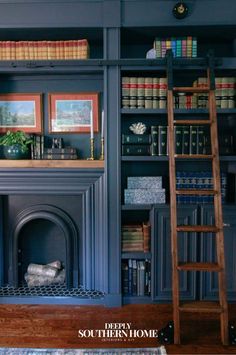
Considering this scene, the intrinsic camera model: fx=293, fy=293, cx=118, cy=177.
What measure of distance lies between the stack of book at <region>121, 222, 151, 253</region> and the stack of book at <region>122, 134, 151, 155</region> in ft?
2.20

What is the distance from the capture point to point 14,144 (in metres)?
2.60

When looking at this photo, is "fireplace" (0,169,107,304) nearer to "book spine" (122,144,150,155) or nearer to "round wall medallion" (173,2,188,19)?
"book spine" (122,144,150,155)

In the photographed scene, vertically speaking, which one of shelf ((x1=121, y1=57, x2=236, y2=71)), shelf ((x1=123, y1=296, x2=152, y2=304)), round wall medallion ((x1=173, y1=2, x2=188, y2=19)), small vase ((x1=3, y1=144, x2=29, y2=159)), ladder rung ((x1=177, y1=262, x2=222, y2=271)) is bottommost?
shelf ((x1=123, y1=296, x2=152, y2=304))

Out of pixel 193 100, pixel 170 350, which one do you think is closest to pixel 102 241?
pixel 170 350

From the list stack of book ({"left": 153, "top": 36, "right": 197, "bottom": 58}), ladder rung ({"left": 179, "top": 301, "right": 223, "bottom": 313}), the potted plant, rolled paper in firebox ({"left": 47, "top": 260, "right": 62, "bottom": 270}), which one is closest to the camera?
ladder rung ({"left": 179, "top": 301, "right": 223, "bottom": 313})

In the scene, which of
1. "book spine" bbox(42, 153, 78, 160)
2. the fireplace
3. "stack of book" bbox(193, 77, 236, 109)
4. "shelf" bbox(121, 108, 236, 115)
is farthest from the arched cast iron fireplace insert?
"stack of book" bbox(193, 77, 236, 109)

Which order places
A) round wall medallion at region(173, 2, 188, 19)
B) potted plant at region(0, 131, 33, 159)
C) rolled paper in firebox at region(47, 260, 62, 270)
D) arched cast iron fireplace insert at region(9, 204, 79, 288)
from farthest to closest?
rolled paper in firebox at region(47, 260, 62, 270) < arched cast iron fireplace insert at region(9, 204, 79, 288) < potted plant at region(0, 131, 33, 159) < round wall medallion at region(173, 2, 188, 19)

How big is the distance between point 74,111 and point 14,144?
639mm

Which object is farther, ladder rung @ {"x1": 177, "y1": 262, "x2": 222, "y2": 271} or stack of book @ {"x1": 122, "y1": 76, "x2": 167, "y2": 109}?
stack of book @ {"x1": 122, "y1": 76, "x2": 167, "y2": 109}

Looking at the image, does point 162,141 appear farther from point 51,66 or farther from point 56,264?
point 56,264

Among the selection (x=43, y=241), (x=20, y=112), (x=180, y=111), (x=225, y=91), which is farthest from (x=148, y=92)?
(x=43, y=241)

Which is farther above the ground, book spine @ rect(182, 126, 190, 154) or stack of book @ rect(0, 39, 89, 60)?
stack of book @ rect(0, 39, 89, 60)

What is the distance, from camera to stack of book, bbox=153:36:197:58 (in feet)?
8.18

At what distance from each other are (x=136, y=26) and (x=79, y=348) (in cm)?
252
